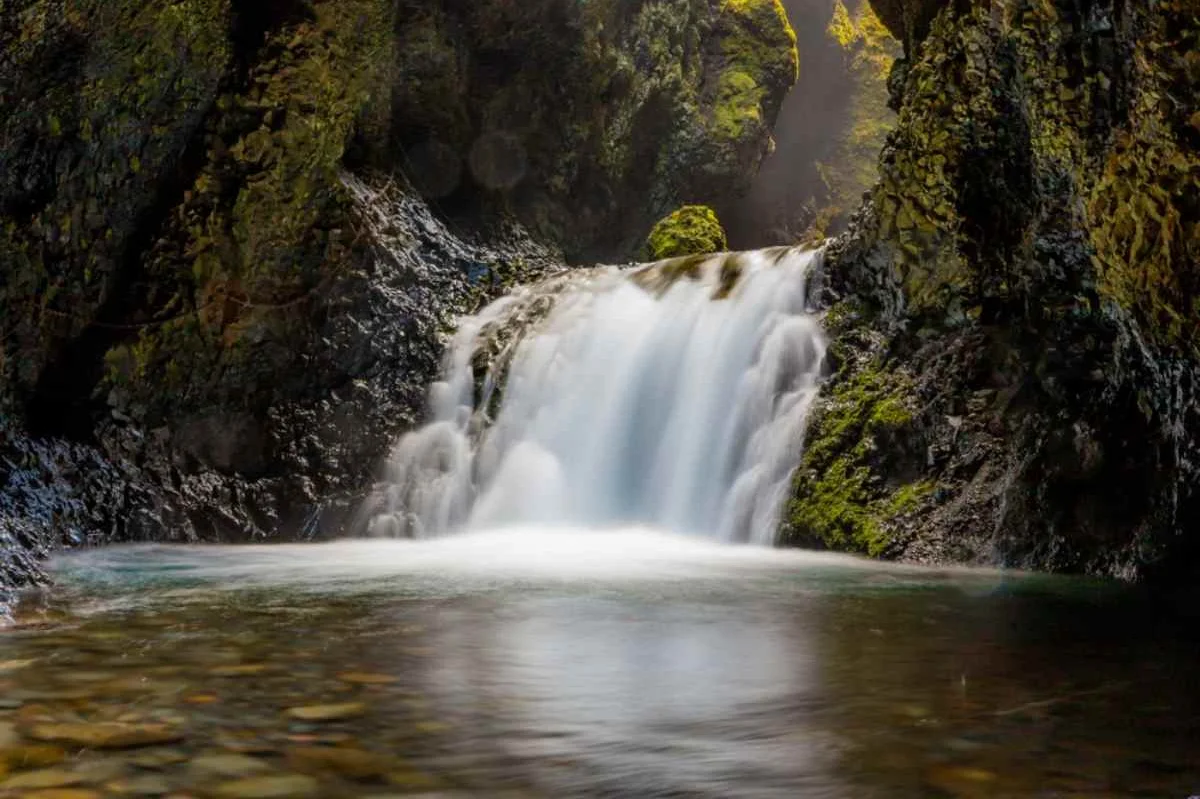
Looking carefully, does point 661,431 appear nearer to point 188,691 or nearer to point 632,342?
point 632,342

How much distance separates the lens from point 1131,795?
2.18 meters

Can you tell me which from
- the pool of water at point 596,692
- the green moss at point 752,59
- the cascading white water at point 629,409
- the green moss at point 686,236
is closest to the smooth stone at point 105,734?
the pool of water at point 596,692

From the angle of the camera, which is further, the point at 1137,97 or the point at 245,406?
the point at 245,406

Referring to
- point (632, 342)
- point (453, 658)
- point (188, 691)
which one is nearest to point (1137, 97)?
point (453, 658)

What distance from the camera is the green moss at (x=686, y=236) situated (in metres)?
14.9

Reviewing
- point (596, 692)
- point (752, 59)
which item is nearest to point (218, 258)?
point (596, 692)

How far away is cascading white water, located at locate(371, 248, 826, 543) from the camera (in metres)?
8.58

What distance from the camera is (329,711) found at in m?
2.81

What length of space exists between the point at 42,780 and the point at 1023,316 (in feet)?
22.4

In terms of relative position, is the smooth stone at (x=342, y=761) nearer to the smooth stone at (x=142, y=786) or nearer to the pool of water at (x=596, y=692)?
the pool of water at (x=596, y=692)

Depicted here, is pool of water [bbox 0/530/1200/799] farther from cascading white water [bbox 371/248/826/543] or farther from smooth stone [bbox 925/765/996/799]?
cascading white water [bbox 371/248/826/543]

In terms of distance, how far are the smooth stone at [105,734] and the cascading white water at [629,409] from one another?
229 inches

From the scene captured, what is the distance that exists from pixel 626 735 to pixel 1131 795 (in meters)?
1.19

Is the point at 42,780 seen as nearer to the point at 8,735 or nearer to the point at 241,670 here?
the point at 8,735
